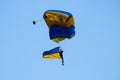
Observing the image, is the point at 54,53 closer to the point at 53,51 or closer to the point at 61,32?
the point at 53,51

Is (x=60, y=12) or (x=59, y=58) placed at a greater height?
(x=60, y=12)

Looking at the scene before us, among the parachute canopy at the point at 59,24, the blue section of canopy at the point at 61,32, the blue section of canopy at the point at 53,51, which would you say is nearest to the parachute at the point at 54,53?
the blue section of canopy at the point at 53,51

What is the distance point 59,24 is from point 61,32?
0.97 metres

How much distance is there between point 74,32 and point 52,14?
3339 millimetres

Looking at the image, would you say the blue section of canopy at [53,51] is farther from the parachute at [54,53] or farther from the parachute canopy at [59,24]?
the parachute canopy at [59,24]

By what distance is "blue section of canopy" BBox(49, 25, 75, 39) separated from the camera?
83.8 metres

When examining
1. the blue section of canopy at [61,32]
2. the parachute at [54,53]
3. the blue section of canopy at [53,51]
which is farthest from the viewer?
the blue section of canopy at [61,32]

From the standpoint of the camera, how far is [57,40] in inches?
3354

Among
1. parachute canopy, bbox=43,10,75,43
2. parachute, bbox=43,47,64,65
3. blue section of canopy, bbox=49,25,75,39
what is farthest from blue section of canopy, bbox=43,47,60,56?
blue section of canopy, bbox=49,25,75,39

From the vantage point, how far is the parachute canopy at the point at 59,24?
8350 cm

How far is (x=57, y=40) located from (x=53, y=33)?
1208 mm

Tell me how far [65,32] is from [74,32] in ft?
3.49

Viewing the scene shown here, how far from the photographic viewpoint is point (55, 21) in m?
84.2

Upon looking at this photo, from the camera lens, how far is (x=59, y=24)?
276ft
